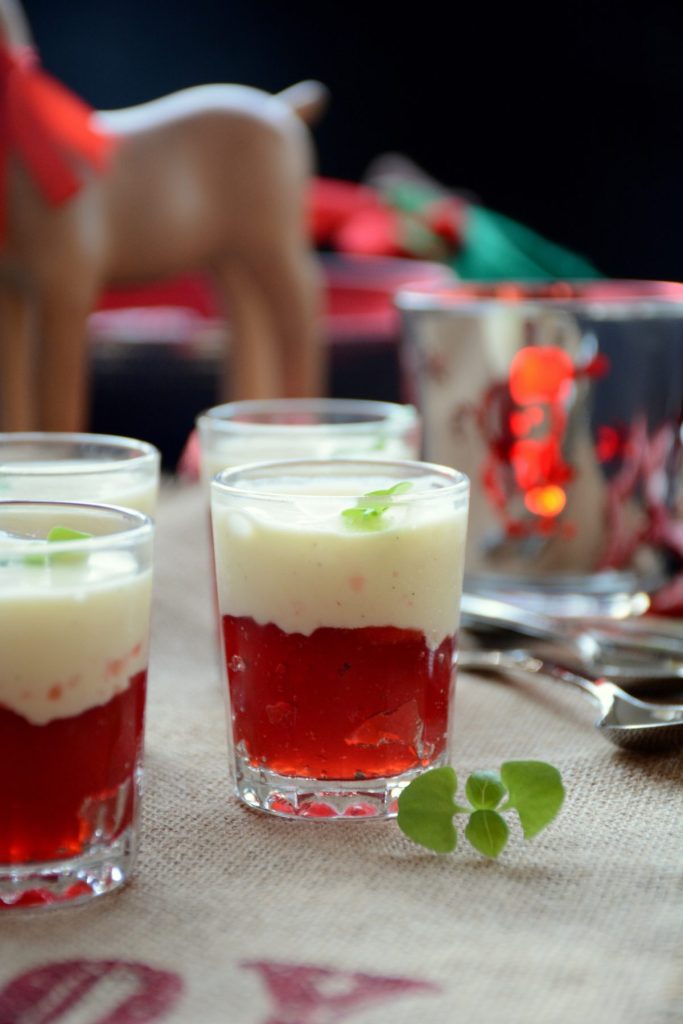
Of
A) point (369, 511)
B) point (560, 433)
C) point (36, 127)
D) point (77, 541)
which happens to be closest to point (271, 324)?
point (36, 127)

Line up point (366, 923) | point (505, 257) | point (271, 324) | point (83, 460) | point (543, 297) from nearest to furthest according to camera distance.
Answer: point (366, 923) → point (83, 460) → point (543, 297) → point (271, 324) → point (505, 257)

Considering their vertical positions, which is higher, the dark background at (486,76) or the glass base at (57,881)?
the dark background at (486,76)

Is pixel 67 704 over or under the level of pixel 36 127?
under

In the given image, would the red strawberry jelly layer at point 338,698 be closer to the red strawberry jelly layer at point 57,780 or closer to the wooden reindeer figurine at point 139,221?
the red strawberry jelly layer at point 57,780

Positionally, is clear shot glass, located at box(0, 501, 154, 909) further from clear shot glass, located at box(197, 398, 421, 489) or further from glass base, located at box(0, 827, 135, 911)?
clear shot glass, located at box(197, 398, 421, 489)

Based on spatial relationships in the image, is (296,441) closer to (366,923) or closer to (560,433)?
(560,433)

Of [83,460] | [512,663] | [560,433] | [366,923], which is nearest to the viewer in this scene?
[366,923]

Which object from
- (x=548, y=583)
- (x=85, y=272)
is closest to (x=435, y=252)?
(x=85, y=272)

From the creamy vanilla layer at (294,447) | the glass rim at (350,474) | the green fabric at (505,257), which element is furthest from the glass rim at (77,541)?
the green fabric at (505,257)
